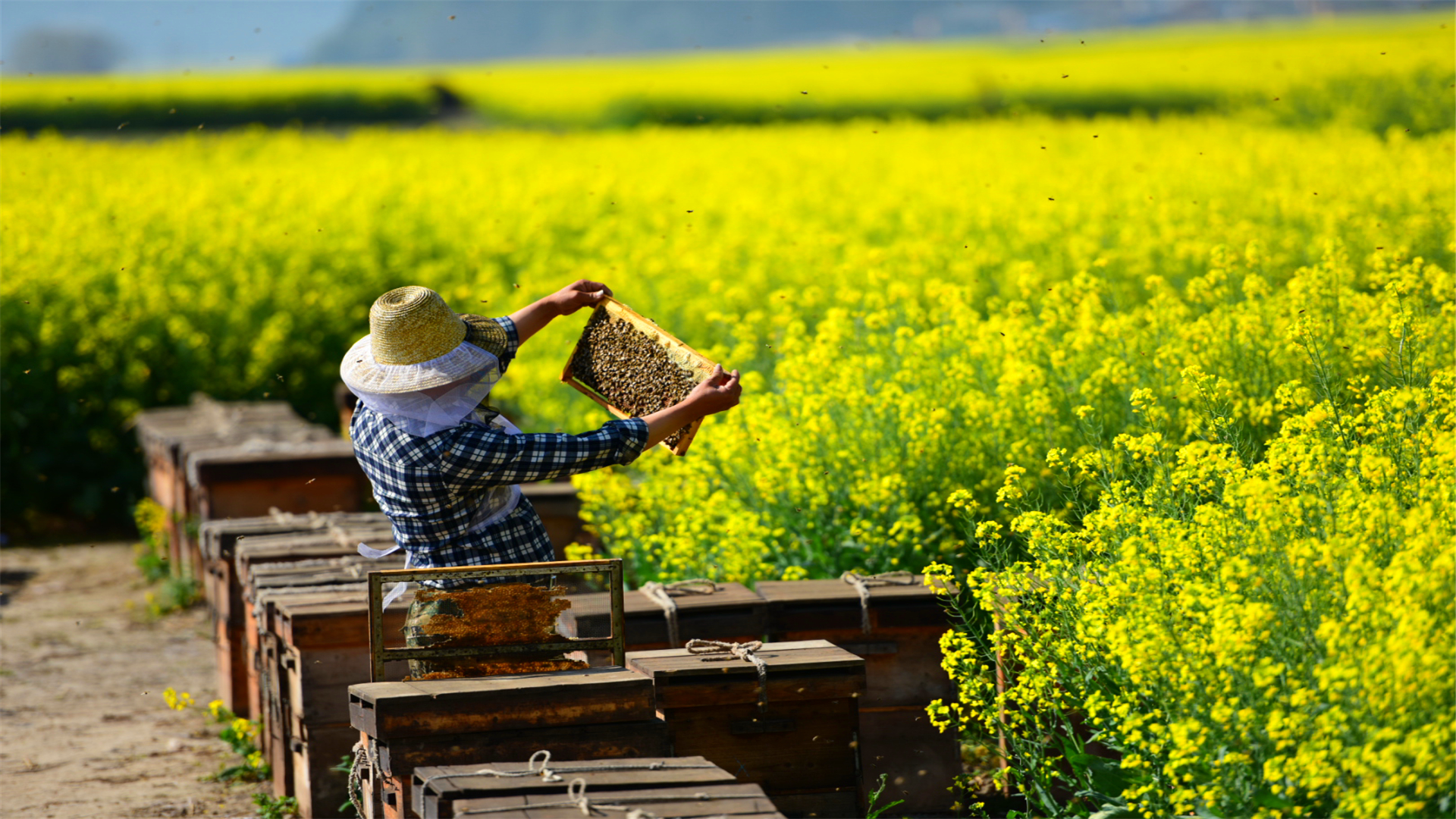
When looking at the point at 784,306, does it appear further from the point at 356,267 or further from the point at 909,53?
the point at 909,53

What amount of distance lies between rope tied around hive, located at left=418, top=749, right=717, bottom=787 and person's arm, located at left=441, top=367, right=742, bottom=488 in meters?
0.73

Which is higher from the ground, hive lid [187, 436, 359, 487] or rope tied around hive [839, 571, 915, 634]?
hive lid [187, 436, 359, 487]

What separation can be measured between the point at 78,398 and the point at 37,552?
3.60 feet

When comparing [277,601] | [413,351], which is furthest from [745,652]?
[277,601]

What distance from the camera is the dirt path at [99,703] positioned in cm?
546

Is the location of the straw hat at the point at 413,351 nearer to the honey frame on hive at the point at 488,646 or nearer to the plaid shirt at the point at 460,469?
the plaid shirt at the point at 460,469

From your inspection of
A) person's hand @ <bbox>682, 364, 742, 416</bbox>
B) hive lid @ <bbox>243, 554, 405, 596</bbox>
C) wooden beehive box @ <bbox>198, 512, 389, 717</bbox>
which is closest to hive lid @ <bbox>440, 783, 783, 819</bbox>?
person's hand @ <bbox>682, 364, 742, 416</bbox>

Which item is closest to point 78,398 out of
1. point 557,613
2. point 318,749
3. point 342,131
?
point 318,749

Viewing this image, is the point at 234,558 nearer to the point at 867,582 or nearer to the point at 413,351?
the point at 413,351

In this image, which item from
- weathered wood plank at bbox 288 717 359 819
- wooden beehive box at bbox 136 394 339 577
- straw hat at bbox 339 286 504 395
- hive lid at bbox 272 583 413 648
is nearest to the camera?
straw hat at bbox 339 286 504 395

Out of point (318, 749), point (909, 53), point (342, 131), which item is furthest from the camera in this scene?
point (909, 53)

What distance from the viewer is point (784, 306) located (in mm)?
8188

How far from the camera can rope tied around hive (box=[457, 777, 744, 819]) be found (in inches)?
116

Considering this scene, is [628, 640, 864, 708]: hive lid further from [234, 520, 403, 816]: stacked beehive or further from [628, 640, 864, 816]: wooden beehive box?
[234, 520, 403, 816]: stacked beehive
